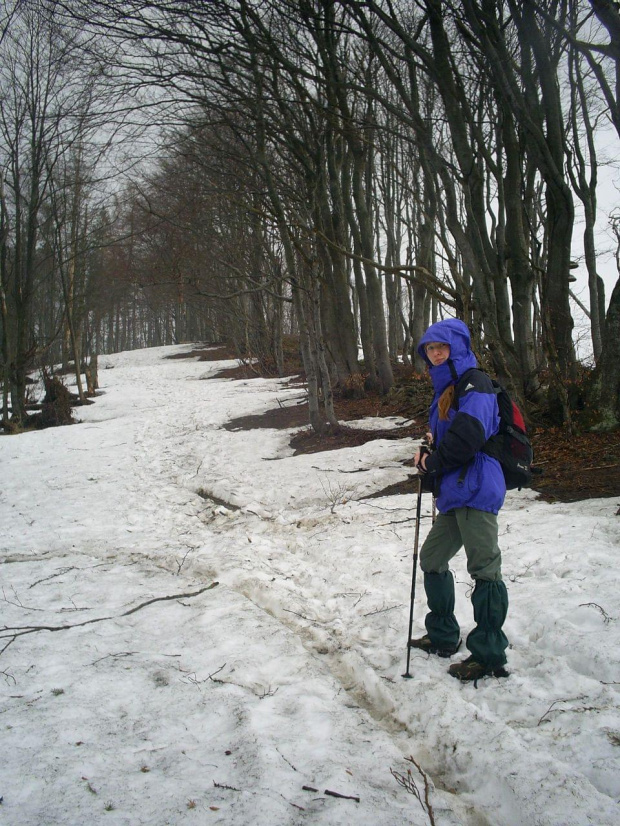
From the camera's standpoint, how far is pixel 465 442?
3307 millimetres

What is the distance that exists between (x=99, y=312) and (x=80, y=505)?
1142 inches

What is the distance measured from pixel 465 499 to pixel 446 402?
0.64 metres

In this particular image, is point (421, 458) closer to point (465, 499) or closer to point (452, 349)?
point (465, 499)

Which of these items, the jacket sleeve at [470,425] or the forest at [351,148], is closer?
the jacket sleeve at [470,425]

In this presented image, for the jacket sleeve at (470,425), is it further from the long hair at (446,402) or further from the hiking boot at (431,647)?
the hiking boot at (431,647)

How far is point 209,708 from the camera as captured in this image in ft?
10.4

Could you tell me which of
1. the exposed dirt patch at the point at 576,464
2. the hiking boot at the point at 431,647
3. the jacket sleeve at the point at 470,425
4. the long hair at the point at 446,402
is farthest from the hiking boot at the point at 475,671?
the exposed dirt patch at the point at 576,464

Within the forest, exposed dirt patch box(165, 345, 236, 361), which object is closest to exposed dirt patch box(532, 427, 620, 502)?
the forest

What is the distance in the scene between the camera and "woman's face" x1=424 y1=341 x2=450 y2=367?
11.8ft

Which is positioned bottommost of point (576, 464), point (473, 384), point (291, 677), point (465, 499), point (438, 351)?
point (291, 677)

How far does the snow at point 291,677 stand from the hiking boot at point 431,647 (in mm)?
131

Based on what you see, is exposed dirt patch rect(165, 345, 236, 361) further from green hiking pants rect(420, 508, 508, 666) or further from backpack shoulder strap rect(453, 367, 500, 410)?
green hiking pants rect(420, 508, 508, 666)

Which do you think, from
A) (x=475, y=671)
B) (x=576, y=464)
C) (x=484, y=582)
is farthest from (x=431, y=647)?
(x=576, y=464)

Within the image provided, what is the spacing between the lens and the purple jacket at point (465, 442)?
131 inches
